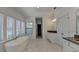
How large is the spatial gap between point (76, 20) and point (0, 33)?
3727 mm

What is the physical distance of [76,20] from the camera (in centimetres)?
504
